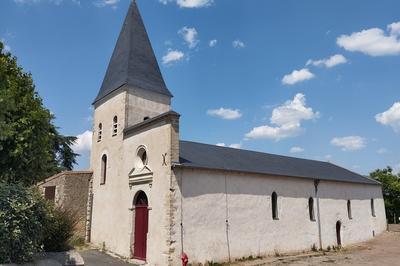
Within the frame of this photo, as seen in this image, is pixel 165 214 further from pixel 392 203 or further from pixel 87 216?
pixel 392 203

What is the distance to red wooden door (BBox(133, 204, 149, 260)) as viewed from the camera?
15953 mm

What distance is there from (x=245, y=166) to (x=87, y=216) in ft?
30.9

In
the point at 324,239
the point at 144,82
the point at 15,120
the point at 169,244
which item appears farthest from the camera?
the point at 324,239

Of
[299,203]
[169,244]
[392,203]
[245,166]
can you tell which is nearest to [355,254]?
[299,203]

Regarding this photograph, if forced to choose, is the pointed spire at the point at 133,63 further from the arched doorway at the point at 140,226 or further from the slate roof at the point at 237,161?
the arched doorway at the point at 140,226

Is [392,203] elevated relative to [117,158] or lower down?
lower down

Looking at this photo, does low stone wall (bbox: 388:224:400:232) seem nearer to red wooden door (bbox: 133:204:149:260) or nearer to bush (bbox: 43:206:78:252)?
red wooden door (bbox: 133:204:149:260)

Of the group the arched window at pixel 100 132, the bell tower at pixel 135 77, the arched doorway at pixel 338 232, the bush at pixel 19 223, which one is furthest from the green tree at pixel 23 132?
the arched doorway at pixel 338 232

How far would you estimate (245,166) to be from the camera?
1839cm

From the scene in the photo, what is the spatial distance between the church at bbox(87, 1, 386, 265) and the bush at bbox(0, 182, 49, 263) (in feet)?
19.3

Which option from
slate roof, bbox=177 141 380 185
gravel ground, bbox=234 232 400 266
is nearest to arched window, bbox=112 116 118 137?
slate roof, bbox=177 141 380 185

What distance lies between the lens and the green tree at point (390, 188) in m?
34.0

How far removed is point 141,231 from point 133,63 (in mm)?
9425

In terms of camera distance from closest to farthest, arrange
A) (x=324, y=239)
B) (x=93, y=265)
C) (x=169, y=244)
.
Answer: (x=169, y=244)
(x=93, y=265)
(x=324, y=239)
